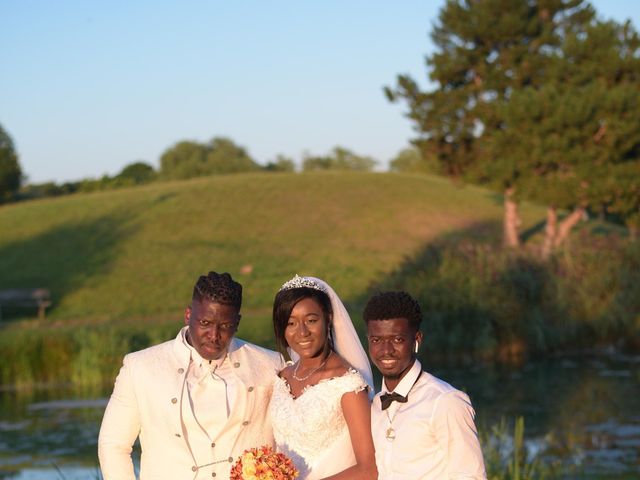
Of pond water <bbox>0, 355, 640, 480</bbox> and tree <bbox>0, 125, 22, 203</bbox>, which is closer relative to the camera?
pond water <bbox>0, 355, 640, 480</bbox>

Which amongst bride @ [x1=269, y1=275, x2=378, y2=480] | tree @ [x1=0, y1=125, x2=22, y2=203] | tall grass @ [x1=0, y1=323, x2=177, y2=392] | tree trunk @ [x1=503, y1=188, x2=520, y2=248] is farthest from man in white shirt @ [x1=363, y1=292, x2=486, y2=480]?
tree @ [x1=0, y1=125, x2=22, y2=203]

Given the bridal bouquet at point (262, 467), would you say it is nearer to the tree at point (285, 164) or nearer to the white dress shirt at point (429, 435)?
the white dress shirt at point (429, 435)

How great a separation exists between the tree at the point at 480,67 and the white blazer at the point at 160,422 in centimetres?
2951

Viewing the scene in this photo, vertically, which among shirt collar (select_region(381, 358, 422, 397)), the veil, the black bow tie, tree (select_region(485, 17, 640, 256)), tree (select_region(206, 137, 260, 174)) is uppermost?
tree (select_region(206, 137, 260, 174))

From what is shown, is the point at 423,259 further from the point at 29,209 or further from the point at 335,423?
the point at 29,209

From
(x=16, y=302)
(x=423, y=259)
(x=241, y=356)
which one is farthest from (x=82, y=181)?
(x=241, y=356)

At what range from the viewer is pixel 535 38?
35000 mm

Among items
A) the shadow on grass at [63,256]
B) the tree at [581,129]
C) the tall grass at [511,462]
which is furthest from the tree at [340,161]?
the tall grass at [511,462]

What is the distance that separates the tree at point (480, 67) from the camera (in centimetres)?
3403

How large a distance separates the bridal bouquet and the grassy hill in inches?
988

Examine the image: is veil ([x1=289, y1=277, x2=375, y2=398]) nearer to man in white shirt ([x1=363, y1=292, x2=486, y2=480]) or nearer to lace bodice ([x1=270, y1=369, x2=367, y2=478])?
lace bodice ([x1=270, y1=369, x2=367, y2=478])

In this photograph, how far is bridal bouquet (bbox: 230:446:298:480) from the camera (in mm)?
3684

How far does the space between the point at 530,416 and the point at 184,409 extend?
11955 mm

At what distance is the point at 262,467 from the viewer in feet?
12.1
